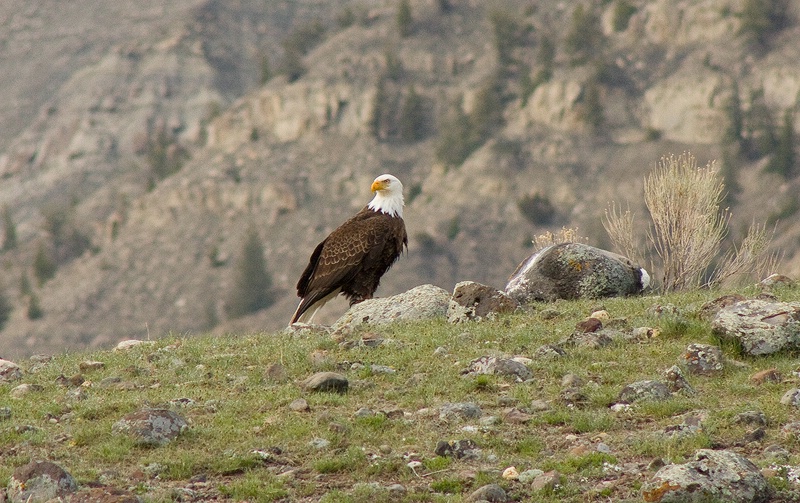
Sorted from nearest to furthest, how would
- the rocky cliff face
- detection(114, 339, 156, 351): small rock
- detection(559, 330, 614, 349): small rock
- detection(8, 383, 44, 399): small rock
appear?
detection(8, 383, 44, 399): small rock
detection(559, 330, 614, 349): small rock
detection(114, 339, 156, 351): small rock
the rocky cliff face

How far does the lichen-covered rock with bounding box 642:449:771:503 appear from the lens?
265 inches

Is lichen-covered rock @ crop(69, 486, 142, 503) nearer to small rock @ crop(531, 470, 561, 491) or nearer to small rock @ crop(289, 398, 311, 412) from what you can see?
small rock @ crop(289, 398, 311, 412)

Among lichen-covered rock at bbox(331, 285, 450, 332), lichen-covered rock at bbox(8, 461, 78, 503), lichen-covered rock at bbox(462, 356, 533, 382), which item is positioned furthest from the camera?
lichen-covered rock at bbox(331, 285, 450, 332)

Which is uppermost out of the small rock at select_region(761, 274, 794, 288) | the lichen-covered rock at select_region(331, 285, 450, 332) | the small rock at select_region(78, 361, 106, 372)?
the small rock at select_region(78, 361, 106, 372)

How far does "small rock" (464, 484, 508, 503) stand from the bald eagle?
8.03 m

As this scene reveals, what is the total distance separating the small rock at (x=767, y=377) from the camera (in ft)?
29.2

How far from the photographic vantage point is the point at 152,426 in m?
8.19

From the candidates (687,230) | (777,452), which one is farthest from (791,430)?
(687,230)

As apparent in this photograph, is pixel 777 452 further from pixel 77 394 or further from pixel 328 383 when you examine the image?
pixel 77 394

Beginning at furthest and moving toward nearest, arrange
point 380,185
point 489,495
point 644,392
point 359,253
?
point 380,185
point 359,253
point 644,392
point 489,495

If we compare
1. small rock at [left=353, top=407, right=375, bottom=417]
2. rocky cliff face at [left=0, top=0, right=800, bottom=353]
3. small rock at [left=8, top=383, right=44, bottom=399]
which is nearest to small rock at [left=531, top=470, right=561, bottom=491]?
small rock at [left=353, top=407, right=375, bottom=417]

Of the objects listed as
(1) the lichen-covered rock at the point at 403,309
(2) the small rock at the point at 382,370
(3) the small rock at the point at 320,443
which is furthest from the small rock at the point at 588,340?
(3) the small rock at the point at 320,443

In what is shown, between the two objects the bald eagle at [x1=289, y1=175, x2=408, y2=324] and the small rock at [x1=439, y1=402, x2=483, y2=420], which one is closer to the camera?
the small rock at [x1=439, y1=402, x2=483, y2=420]

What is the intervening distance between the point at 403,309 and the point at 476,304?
3.20 feet
